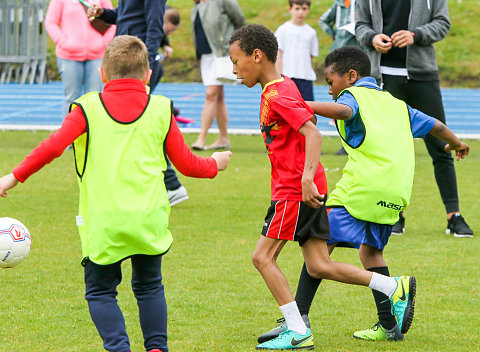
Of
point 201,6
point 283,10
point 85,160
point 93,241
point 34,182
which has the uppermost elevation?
point 85,160

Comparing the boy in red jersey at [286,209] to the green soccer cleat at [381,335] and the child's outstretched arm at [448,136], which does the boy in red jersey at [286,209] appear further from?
the child's outstretched arm at [448,136]

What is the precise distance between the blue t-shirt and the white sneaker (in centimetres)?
374

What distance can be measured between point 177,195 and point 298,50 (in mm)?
4470

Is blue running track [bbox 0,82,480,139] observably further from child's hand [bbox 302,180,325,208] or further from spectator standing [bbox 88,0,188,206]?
child's hand [bbox 302,180,325,208]

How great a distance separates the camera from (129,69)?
3932mm

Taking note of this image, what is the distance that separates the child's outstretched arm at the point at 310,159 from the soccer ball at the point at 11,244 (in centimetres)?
152

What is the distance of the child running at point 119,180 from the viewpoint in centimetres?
378

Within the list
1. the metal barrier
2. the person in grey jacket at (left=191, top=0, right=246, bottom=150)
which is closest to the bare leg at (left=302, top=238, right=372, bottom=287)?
the person in grey jacket at (left=191, top=0, right=246, bottom=150)

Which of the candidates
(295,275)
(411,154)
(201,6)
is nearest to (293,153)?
(411,154)

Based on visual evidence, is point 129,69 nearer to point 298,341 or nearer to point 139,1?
point 298,341

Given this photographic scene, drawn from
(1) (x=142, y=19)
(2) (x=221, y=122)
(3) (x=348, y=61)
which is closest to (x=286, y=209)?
(3) (x=348, y=61)

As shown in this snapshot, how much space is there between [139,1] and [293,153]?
13.3ft

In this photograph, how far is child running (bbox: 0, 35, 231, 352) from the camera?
3.78m

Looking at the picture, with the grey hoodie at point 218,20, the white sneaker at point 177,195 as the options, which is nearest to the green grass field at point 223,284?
the white sneaker at point 177,195
